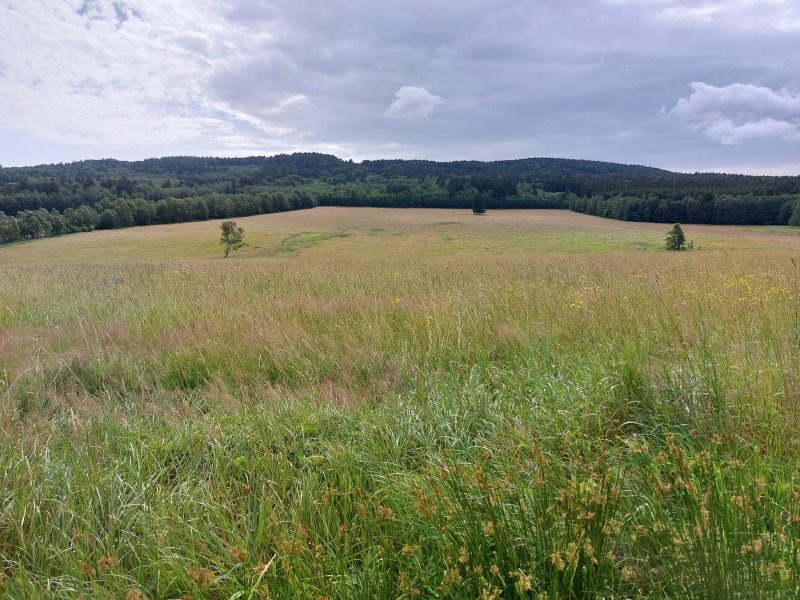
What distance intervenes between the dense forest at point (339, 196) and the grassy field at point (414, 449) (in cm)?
8130

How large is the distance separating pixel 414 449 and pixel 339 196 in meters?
107

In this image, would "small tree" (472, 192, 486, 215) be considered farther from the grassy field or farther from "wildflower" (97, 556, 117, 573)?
"wildflower" (97, 556, 117, 573)

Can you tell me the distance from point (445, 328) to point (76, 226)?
289ft

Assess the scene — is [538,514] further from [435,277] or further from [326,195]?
[326,195]

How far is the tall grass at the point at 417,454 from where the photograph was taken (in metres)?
1.58

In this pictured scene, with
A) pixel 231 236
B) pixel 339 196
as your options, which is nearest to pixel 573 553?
pixel 231 236

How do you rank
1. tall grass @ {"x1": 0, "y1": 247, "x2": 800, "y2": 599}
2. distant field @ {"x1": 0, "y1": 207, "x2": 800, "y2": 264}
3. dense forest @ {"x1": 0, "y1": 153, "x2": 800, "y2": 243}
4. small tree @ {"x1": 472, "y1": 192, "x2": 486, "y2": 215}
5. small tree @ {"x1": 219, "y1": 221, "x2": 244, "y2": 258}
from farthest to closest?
small tree @ {"x1": 472, "y1": 192, "x2": 486, "y2": 215}, dense forest @ {"x1": 0, "y1": 153, "x2": 800, "y2": 243}, small tree @ {"x1": 219, "y1": 221, "x2": 244, "y2": 258}, distant field @ {"x1": 0, "y1": 207, "x2": 800, "y2": 264}, tall grass @ {"x1": 0, "y1": 247, "x2": 800, "y2": 599}

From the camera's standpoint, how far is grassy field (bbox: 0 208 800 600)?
159 cm

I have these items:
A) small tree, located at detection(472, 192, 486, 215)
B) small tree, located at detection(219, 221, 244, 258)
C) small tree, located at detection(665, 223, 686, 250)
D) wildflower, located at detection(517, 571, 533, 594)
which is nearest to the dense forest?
small tree, located at detection(472, 192, 486, 215)

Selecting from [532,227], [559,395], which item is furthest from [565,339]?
[532,227]

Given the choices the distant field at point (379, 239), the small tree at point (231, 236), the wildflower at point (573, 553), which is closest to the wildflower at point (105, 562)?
the wildflower at point (573, 553)

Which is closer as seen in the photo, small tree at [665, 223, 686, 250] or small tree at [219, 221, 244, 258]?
small tree at [665, 223, 686, 250]

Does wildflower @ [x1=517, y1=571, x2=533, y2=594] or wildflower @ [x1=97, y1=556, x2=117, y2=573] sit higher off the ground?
wildflower @ [x1=517, y1=571, x2=533, y2=594]

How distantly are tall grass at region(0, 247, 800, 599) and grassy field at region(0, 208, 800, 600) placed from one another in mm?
18
